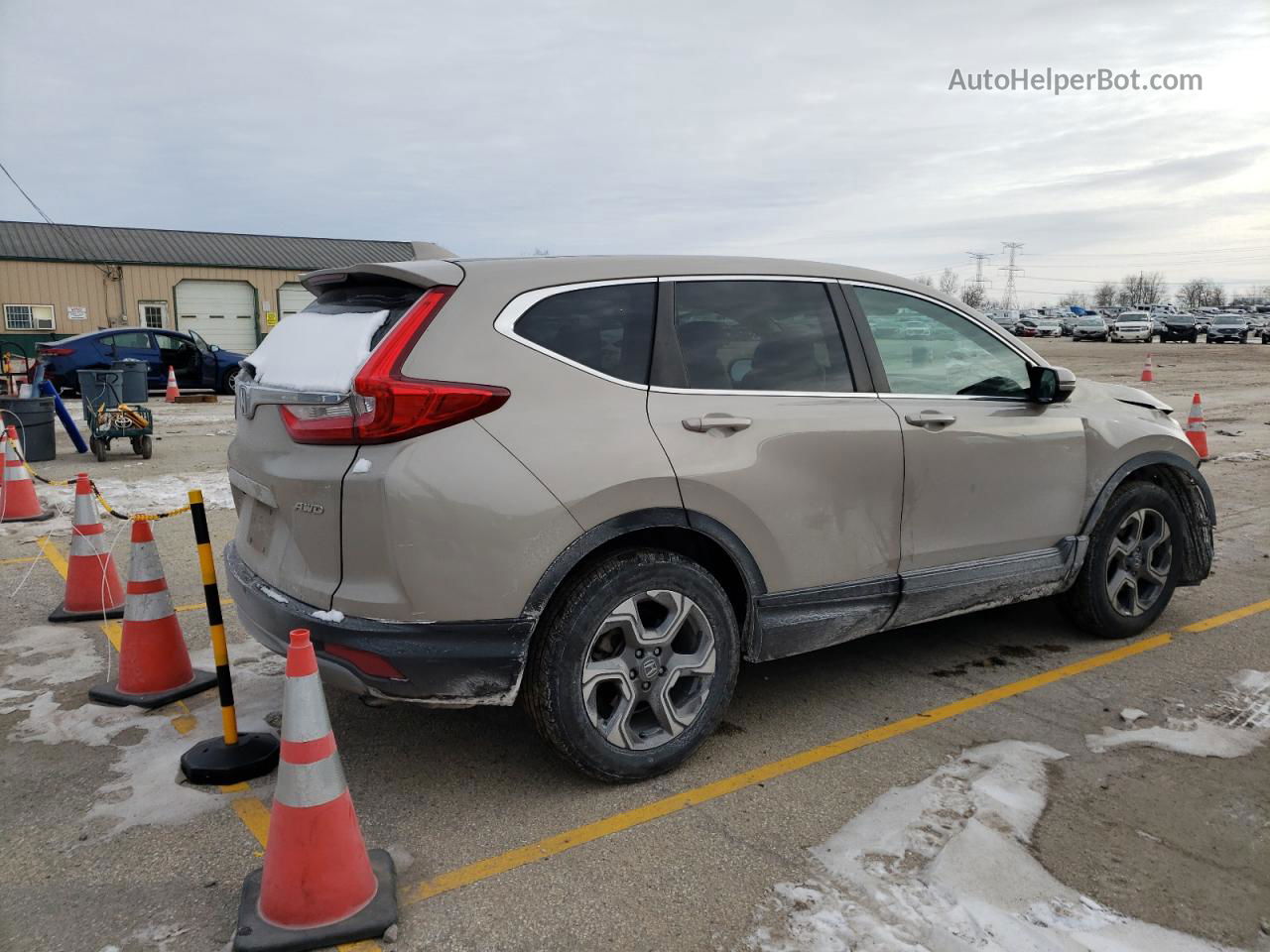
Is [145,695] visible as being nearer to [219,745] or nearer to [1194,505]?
[219,745]

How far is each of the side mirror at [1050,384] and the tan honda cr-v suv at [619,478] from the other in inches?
0.6

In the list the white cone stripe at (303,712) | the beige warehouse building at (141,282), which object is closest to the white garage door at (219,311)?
the beige warehouse building at (141,282)

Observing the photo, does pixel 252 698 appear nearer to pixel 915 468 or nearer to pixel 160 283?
pixel 915 468

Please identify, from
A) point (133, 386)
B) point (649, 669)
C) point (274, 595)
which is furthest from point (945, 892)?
point (133, 386)

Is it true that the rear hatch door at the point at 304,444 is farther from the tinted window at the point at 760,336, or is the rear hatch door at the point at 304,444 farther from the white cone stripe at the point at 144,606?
the tinted window at the point at 760,336

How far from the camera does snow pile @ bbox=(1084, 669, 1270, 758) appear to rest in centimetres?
364

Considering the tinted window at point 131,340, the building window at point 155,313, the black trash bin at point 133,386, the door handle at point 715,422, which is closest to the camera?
the door handle at point 715,422

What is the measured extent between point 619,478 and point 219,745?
183cm

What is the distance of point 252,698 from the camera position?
410 cm

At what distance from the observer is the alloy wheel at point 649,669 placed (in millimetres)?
3170

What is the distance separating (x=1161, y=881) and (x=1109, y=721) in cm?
117

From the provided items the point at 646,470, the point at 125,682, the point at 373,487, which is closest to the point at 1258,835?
the point at 646,470

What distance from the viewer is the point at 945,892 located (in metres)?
2.68

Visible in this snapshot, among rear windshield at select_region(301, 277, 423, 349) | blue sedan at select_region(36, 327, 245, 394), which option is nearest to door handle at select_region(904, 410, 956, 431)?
rear windshield at select_region(301, 277, 423, 349)
